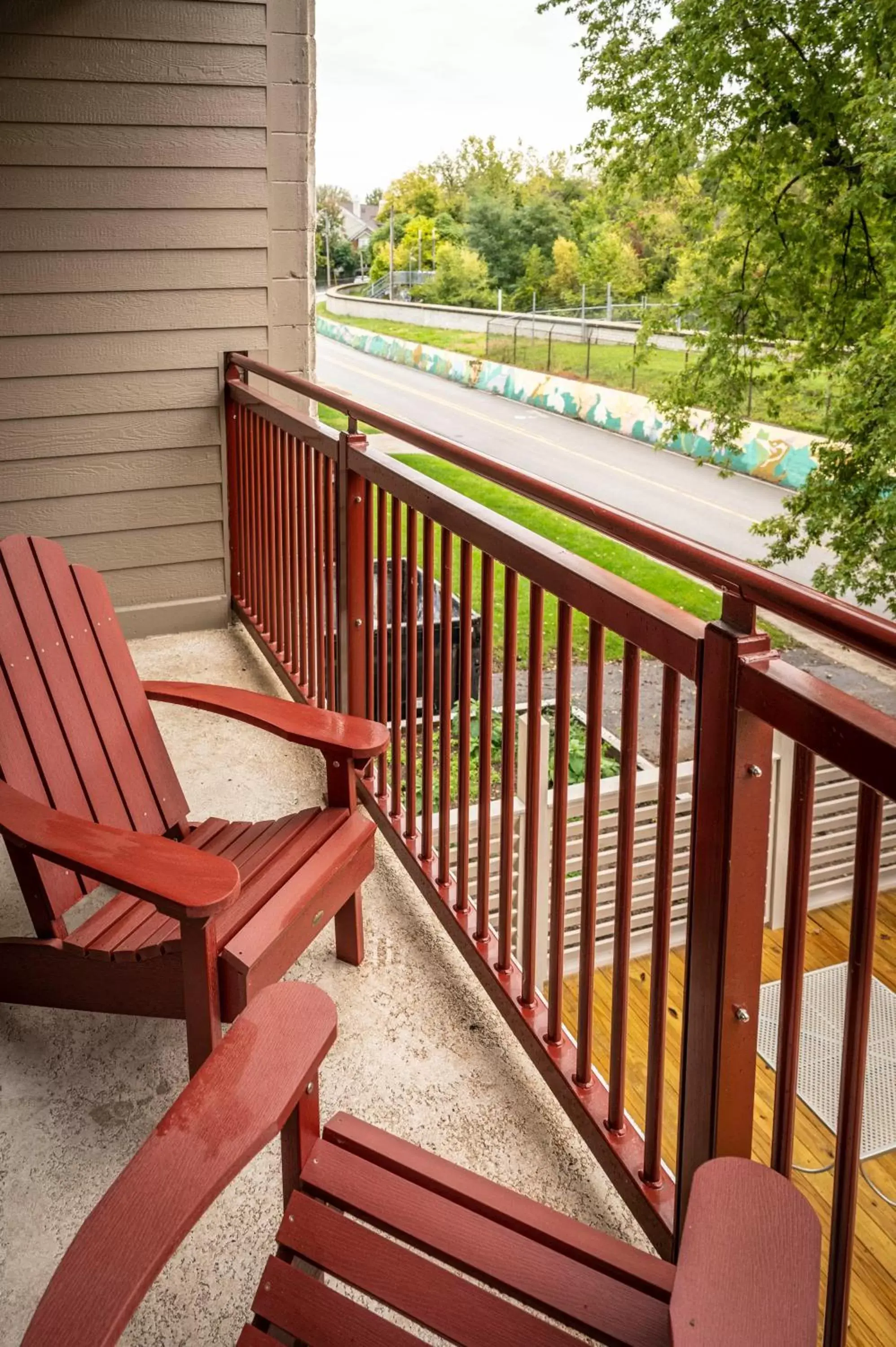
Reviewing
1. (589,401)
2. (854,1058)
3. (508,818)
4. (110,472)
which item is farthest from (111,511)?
(589,401)

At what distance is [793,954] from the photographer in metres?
1.12

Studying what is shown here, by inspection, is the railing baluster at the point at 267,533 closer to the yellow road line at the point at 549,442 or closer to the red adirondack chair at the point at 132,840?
the red adirondack chair at the point at 132,840

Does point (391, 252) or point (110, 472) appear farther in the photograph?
point (391, 252)

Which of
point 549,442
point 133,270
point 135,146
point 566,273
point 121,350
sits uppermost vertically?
point 566,273

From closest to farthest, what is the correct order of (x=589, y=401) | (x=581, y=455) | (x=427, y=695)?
(x=427, y=695)
(x=581, y=455)
(x=589, y=401)

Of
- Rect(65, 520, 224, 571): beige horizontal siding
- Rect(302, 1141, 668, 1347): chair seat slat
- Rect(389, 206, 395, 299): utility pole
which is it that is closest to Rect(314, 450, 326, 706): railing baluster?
Rect(65, 520, 224, 571): beige horizontal siding

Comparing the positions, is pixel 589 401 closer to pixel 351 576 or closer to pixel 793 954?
pixel 351 576

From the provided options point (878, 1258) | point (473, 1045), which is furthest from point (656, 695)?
point (473, 1045)

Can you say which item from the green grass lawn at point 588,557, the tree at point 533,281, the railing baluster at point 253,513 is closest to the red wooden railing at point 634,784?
the railing baluster at point 253,513

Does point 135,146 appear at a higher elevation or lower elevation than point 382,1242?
higher

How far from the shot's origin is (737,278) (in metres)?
13.6

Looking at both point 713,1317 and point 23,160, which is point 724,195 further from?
point 713,1317

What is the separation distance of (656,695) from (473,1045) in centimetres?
1089

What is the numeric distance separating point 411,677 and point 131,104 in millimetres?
2444
